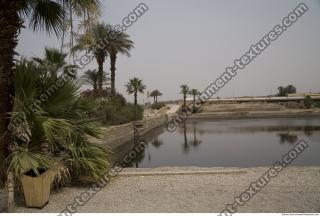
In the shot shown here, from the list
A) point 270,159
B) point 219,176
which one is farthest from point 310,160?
point 219,176

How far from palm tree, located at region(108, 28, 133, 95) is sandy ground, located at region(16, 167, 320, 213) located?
2544 cm

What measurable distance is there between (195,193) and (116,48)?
1117 inches

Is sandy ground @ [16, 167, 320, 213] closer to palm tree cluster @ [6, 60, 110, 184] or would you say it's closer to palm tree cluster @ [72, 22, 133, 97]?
palm tree cluster @ [6, 60, 110, 184]

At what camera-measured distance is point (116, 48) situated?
107 ft

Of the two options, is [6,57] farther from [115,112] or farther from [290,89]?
[290,89]

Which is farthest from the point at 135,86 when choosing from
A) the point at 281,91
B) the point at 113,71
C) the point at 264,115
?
the point at 281,91

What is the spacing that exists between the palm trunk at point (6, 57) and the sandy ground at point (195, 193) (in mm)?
1467

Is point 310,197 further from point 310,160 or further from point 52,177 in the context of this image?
point 310,160

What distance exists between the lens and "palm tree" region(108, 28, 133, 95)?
105 ft

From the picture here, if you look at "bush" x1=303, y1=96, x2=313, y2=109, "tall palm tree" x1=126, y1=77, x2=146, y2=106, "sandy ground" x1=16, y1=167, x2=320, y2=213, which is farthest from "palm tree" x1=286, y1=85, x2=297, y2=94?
"sandy ground" x1=16, y1=167, x2=320, y2=213

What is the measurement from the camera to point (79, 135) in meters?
6.32

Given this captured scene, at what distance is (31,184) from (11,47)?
2.43 meters

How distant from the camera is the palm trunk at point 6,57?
5.57 meters

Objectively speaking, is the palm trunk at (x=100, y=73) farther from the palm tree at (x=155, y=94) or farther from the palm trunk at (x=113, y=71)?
the palm tree at (x=155, y=94)
